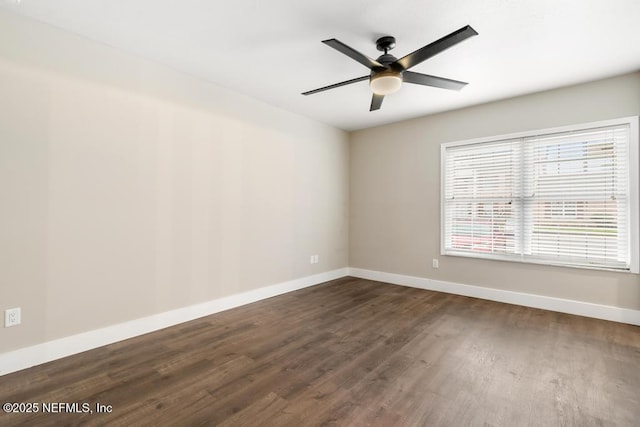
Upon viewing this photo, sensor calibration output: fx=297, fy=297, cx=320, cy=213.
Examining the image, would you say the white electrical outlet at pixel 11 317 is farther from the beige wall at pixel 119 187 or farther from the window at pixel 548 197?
the window at pixel 548 197

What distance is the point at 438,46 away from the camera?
2.09m

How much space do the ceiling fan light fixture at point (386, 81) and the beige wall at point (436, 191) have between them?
7.10 feet

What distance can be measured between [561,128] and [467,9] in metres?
2.28

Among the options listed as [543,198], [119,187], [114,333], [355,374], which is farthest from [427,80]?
[114,333]

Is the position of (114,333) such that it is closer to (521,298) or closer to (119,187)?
(119,187)

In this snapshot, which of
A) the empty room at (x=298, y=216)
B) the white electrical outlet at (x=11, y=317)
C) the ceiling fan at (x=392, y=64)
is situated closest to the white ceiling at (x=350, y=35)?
the empty room at (x=298, y=216)

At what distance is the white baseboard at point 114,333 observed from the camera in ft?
7.18

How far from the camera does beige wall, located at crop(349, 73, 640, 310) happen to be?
3.26 meters

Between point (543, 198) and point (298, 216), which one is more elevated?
point (543, 198)

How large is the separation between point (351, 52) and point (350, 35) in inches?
16.3

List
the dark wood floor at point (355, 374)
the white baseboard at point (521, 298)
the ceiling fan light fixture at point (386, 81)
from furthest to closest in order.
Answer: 1. the white baseboard at point (521, 298)
2. the ceiling fan light fixture at point (386, 81)
3. the dark wood floor at point (355, 374)

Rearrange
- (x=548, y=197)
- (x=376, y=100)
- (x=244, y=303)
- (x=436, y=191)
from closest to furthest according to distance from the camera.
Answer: (x=376, y=100) → (x=548, y=197) → (x=244, y=303) → (x=436, y=191)

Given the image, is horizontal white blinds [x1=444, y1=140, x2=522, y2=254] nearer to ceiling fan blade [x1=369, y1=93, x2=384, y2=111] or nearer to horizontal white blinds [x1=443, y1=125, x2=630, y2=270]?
horizontal white blinds [x1=443, y1=125, x2=630, y2=270]

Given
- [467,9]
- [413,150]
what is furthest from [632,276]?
[467,9]
